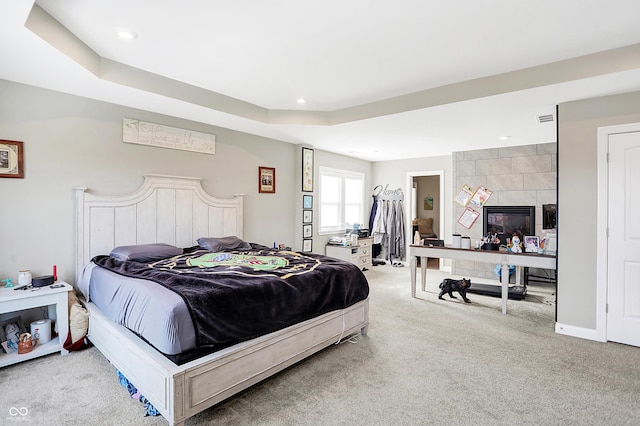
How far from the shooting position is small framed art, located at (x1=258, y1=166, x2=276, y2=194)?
5.16 m

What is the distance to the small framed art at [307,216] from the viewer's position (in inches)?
226

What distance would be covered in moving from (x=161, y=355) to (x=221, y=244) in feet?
7.08

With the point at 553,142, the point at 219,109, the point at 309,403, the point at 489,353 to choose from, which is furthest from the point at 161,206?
the point at 553,142

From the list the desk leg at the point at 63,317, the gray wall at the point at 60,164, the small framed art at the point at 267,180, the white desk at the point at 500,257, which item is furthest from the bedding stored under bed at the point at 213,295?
the small framed art at the point at 267,180

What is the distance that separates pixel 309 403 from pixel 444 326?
1978mm

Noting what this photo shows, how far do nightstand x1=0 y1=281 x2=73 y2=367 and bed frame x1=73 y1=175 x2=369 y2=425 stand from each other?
20 cm

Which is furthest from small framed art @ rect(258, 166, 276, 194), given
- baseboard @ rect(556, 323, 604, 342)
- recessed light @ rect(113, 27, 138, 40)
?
baseboard @ rect(556, 323, 604, 342)

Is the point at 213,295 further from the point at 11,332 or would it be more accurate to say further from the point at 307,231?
the point at 307,231

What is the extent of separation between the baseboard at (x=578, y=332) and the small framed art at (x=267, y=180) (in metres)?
3.99

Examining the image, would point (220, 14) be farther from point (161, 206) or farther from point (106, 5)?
point (161, 206)

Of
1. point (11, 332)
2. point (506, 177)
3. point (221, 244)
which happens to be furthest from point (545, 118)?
point (11, 332)

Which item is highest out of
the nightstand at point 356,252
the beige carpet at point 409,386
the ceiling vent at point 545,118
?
the ceiling vent at point 545,118

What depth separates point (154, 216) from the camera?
152 inches

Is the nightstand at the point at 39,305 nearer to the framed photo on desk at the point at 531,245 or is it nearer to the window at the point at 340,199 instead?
the window at the point at 340,199
